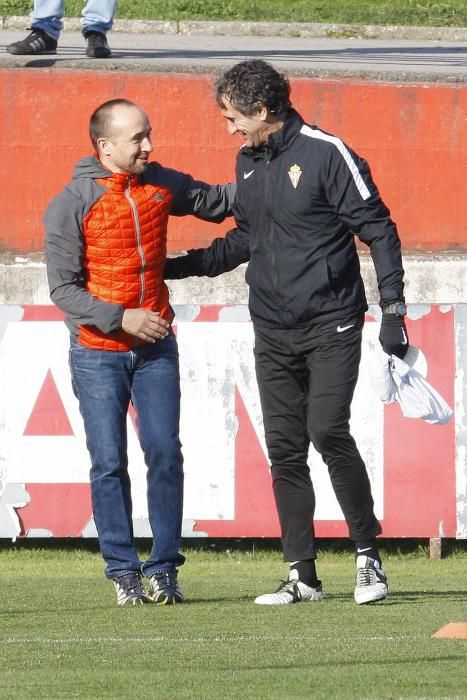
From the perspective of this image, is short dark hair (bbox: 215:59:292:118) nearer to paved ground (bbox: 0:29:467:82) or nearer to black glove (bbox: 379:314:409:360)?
black glove (bbox: 379:314:409:360)

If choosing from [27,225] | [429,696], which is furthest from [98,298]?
[27,225]

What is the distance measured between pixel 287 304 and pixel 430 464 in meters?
3.56

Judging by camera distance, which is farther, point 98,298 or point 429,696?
point 98,298

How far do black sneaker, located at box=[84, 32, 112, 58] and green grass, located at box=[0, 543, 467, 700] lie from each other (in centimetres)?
607

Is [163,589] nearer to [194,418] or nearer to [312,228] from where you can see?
[312,228]

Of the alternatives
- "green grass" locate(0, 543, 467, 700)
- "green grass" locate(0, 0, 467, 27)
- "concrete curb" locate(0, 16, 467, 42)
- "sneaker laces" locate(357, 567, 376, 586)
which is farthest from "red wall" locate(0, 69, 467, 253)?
"green grass" locate(0, 0, 467, 27)

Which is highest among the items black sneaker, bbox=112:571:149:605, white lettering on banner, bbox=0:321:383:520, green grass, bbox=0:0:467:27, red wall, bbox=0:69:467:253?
green grass, bbox=0:0:467:27

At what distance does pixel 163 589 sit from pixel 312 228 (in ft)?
5.13

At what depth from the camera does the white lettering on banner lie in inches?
368

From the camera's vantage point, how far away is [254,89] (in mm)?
5984

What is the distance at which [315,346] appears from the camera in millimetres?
6012

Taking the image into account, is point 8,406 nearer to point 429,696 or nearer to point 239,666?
point 239,666

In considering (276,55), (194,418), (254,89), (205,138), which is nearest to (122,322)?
(254,89)

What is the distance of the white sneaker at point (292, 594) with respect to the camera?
6129 millimetres
